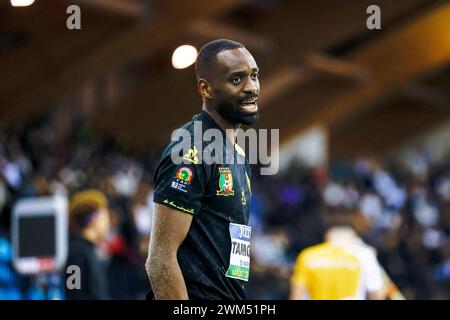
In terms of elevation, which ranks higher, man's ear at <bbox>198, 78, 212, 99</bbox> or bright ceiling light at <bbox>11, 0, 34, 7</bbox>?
bright ceiling light at <bbox>11, 0, 34, 7</bbox>

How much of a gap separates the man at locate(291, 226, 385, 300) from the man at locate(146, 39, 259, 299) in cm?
310

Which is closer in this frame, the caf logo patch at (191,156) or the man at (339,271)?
the caf logo patch at (191,156)

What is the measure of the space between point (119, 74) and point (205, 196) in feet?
66.3

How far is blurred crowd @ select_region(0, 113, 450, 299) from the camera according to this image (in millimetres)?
12688

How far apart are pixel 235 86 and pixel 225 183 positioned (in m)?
0.38

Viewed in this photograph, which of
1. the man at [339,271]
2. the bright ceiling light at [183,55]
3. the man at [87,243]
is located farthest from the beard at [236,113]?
the man at [87,243]

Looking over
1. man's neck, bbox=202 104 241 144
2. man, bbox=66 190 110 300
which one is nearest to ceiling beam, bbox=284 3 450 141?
man, bbox=66 190 110 300

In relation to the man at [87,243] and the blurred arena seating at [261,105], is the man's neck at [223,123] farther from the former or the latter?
the blurred arena seating at [261,105]

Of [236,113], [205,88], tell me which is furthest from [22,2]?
[236,113]

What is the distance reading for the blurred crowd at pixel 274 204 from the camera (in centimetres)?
1269

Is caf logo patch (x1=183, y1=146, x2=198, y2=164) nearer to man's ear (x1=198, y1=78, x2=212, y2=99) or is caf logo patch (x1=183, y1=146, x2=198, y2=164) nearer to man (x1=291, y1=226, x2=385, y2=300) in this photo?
man's ear (x1=198, y1=78, x2=212, y2=99)

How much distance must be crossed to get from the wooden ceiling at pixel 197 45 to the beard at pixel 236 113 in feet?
44.1

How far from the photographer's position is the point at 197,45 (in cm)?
1934

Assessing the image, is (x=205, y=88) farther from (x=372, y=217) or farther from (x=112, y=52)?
(x=372, y=217)
